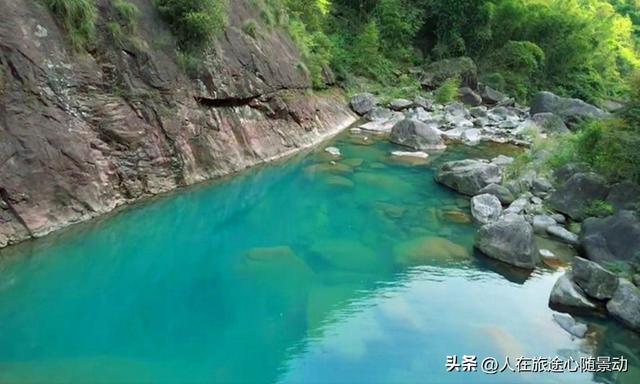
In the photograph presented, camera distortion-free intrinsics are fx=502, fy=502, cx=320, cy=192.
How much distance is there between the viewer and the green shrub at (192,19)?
10.8 m

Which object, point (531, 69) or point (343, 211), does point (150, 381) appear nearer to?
point (343, 211)

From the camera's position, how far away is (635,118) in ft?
31.3

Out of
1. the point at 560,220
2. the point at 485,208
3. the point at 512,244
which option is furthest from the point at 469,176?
the point at 512,244

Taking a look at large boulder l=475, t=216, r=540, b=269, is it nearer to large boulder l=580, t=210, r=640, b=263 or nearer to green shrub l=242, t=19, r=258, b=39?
large boulder l=580, t=210, r=640, b=263

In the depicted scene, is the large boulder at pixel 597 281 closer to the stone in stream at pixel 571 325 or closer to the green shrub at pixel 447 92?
the stone in stream at pixel 571 325

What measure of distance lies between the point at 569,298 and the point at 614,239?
1871 mm

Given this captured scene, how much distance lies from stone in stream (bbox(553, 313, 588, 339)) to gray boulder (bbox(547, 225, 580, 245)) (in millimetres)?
2579

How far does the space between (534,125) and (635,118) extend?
974 cm

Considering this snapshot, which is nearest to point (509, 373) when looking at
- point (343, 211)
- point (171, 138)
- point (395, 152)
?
point (343, 211)

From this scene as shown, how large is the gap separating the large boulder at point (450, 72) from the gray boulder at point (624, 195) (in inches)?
606

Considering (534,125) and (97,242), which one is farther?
(534,125)

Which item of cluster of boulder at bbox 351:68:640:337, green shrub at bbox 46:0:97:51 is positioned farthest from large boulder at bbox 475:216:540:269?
green shrub at bbox 46:0:97:51

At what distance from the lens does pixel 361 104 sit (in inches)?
773

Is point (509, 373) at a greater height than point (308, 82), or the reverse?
point (308, 82)
